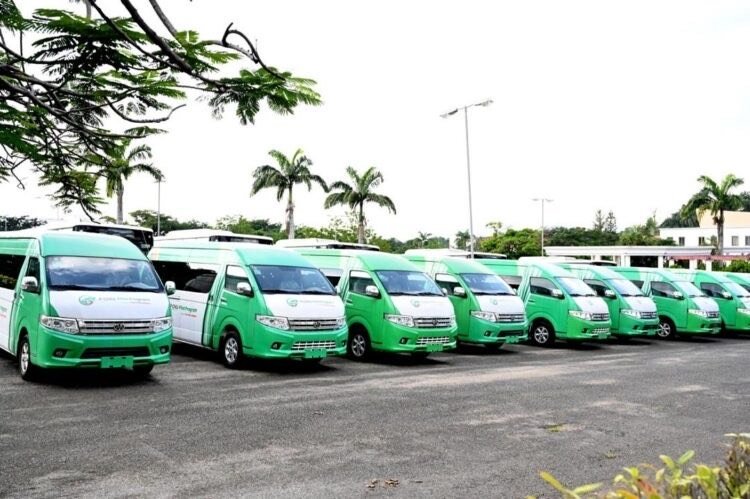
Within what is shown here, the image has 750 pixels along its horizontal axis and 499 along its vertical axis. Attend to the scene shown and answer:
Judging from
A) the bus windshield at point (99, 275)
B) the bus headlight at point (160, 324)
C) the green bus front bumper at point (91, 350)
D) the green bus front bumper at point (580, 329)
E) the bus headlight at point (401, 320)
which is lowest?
the green bus front bumper at point (580, 329)

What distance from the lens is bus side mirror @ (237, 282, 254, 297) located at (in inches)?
489

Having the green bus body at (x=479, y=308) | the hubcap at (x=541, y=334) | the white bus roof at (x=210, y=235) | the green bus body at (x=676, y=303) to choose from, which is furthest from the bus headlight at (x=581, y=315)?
the white bus roof at (x=210, y=235)

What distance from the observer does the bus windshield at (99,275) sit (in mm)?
10492

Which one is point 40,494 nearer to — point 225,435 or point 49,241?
point 225,435

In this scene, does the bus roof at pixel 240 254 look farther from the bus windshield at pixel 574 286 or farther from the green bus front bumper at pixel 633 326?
the green bus front bumper at pixel 633 326

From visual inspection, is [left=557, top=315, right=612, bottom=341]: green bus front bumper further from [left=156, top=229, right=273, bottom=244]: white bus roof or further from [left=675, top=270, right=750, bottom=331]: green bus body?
[left=156, top=229, right=273, bottom=244]: white bus roof

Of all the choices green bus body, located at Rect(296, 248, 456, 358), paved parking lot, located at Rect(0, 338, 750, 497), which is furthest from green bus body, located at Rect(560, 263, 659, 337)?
green bus body, located at Rect(296, 248, 456, 358)

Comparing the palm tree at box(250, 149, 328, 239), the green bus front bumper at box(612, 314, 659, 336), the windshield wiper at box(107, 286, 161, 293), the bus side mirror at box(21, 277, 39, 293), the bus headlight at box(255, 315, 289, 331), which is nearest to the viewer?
the bus side mirror at box(21, 277, 39, 293)

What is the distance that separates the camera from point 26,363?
10406 millimetres

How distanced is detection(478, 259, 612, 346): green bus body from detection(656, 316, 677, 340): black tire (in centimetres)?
463

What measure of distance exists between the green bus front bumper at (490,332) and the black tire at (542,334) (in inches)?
89.9

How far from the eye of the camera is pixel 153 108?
7188 mm

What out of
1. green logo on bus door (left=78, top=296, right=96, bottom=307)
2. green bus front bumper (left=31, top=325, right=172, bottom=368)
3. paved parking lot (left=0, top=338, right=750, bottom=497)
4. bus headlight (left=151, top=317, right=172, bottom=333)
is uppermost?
green logo on bus door (left=78, top=296, right=96, bottom=307)

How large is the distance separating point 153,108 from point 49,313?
13.7 ft
